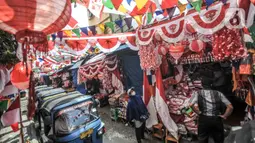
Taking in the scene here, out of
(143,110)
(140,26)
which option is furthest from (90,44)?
(143,110)

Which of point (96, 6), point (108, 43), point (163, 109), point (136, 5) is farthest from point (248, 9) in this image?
point (108, 43)

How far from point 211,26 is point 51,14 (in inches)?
128

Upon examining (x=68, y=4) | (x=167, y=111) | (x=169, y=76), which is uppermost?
(x=68, y=4)

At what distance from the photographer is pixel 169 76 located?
6.29m

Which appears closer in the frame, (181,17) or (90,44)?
(181,17)

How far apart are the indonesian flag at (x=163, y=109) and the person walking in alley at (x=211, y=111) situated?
154cm

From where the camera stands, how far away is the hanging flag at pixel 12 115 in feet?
11.3

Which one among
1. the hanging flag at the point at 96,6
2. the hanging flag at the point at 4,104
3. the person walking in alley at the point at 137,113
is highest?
the hanging flag at the point at 96,6

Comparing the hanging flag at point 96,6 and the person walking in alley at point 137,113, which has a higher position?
the hanging flag at point 96,6

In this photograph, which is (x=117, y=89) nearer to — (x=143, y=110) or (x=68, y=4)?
(x=143, y=110)

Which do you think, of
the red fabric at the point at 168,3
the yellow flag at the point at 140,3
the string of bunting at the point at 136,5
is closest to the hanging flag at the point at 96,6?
the string of bunting at the point at 136,5

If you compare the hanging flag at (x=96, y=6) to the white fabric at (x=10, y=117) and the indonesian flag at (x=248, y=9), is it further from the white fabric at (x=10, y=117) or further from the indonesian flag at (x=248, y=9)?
the white fabric at (x=10, y=117)

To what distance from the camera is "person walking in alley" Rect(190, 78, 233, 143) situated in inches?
145

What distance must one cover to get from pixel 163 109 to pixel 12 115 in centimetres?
476
